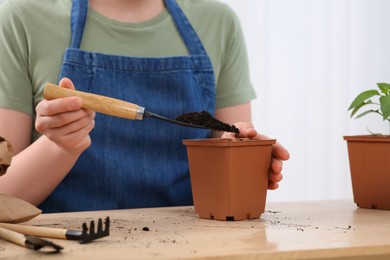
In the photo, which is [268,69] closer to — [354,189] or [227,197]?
[354,189]

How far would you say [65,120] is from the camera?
102 centimetres

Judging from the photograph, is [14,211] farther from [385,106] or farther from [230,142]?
[385,106]

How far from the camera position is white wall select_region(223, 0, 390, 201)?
2482 millimetres

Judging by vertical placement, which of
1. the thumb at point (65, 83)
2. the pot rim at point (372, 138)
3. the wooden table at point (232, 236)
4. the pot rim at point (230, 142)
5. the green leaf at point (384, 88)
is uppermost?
the thumb at point (65, 83)

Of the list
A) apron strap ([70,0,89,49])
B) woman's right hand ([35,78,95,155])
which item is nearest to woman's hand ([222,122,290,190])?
woman's right hand ([35,78,95,155])

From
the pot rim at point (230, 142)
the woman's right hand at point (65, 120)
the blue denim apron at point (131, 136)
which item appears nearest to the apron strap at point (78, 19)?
the blue denim apron at point (131, 136)

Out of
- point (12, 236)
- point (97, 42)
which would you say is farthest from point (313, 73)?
point (12, 236)

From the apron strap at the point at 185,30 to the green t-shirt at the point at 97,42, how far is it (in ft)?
0.05

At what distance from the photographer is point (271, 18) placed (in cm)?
249

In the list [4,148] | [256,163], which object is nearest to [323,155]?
[256,163]

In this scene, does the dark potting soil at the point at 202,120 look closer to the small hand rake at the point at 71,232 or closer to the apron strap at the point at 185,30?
the small hand rake at the point at 71,232

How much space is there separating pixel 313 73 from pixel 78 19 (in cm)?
135

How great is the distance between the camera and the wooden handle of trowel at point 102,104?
980 millimetres

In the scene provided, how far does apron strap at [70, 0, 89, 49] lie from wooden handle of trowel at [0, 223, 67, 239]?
25.0 inches
